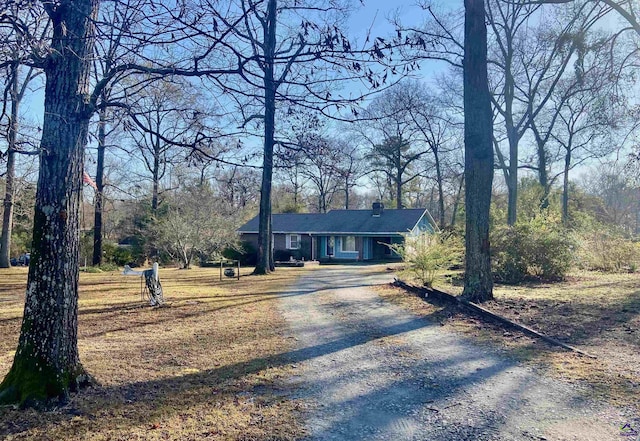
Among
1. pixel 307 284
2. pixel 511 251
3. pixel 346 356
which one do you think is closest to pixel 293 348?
pixel 346 356

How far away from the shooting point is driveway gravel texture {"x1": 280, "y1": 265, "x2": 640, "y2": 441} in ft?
11.5

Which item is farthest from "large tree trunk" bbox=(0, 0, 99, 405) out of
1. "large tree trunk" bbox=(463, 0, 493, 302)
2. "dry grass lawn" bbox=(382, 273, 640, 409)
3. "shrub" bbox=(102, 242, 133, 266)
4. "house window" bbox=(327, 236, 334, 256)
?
"house window" bbox=(327, 236, 334, 256)

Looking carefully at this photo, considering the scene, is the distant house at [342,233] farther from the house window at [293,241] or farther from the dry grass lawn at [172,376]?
the dry grass lawn at [172,376]

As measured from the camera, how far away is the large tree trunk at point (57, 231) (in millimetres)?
4023

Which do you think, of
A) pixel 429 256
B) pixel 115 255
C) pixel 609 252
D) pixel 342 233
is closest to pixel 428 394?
pixel 429 256

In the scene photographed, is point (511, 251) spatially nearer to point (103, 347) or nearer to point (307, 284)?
point (307, 284)

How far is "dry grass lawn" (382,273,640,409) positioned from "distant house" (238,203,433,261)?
68.7ft

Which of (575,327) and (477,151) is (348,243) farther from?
(575,327)

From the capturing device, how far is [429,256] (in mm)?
11539

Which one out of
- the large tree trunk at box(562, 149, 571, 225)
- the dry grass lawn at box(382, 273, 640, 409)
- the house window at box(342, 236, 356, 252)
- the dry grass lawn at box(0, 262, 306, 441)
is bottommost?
the dry grass lawn at box(0, 262, 306, 441)

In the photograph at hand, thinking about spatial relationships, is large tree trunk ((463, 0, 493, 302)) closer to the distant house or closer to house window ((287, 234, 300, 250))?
the distant house

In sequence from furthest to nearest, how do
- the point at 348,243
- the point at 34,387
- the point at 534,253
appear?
the point at 348,243, the point at 534,253, the point at 34,387

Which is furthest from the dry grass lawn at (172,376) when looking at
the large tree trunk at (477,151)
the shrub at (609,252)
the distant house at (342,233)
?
the distant house at (342,233)

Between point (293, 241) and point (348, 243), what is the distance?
4496 millimetres
